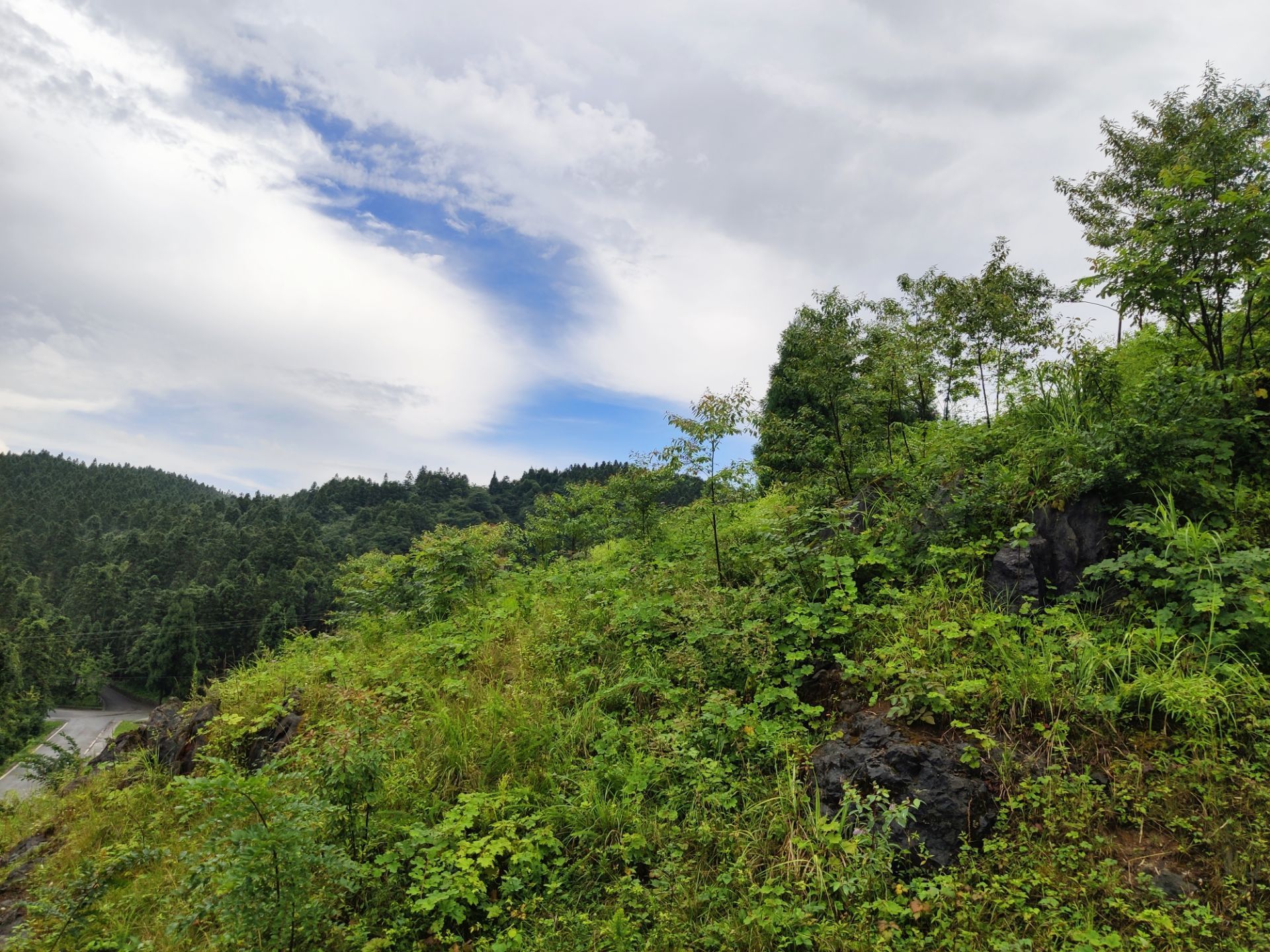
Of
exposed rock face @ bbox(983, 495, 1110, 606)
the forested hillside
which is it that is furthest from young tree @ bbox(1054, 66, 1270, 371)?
exposed rock face @ bbox(983, 495, 1110, 606)

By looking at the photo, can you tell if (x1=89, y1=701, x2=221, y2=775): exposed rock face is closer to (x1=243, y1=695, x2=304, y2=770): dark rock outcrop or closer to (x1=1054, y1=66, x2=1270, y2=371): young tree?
(x1=243, y1=695, x2=304, y2=770): dark rock outcrop

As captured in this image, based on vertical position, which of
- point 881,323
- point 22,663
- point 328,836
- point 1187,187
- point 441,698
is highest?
point 881,323

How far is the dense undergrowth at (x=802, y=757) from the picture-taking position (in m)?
2.92

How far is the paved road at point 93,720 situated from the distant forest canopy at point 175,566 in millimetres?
1785

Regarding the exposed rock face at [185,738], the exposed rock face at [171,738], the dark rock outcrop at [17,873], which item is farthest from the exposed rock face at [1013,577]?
the dark rock outcrop at [17,873]

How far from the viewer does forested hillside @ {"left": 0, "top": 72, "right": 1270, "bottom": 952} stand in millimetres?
2969

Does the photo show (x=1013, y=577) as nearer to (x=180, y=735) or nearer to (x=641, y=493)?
(x=641, y=493)

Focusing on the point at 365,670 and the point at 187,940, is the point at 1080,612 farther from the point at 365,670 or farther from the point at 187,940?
the point at 365,670

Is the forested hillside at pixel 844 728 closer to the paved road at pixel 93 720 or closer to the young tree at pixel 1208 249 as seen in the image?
the young tree at pixel 1208 249

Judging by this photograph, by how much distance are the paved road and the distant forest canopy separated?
1.79m

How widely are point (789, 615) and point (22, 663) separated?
172 ft

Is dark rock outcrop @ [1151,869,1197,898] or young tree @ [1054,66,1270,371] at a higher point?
young tree @ [1054,66,1270,371]

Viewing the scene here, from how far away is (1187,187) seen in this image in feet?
16.0

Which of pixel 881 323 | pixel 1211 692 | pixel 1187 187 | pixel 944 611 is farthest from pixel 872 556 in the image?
pixel 881 323
